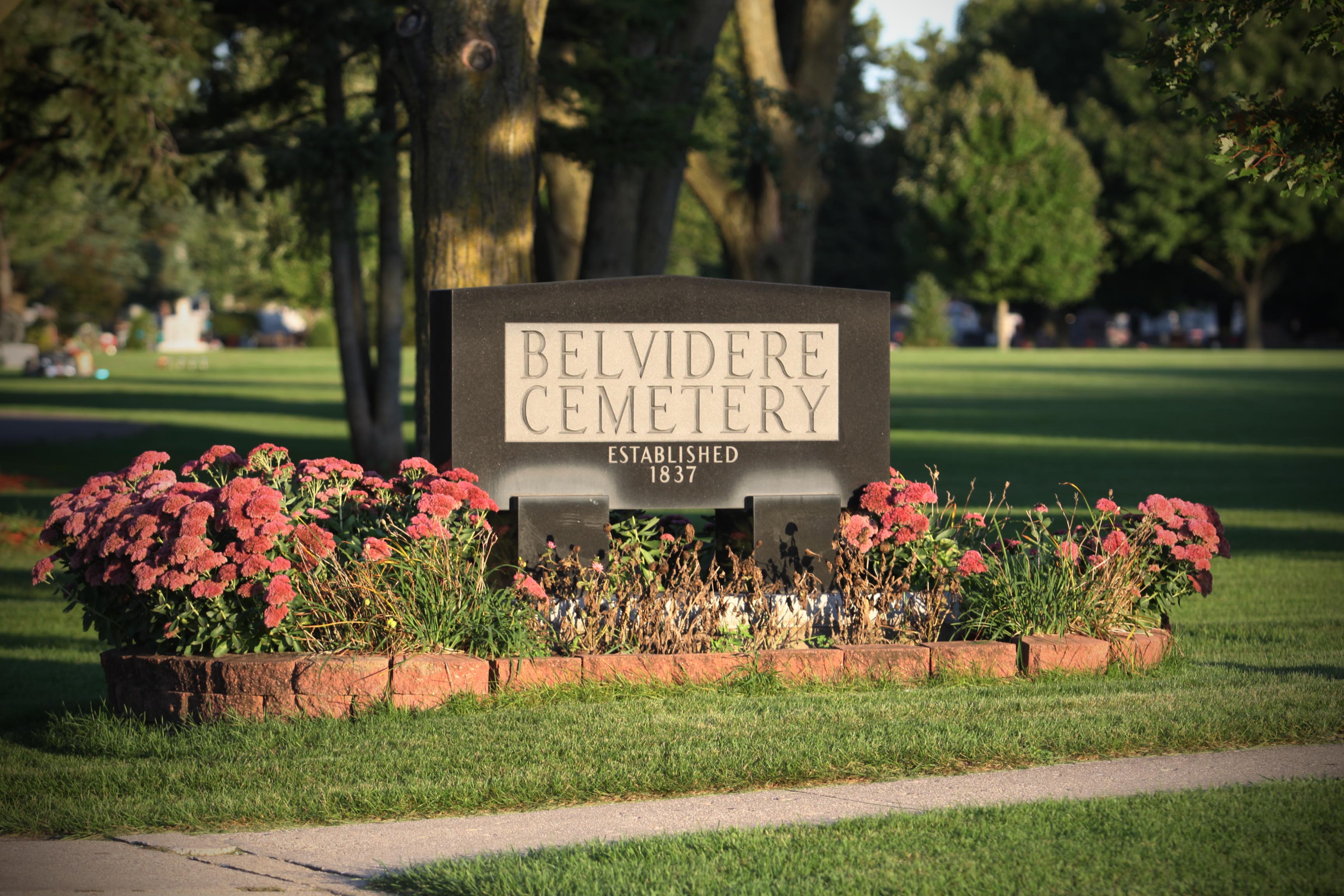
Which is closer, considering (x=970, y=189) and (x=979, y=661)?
(x=979, y=661)

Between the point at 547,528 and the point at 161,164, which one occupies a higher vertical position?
the point at 161,164

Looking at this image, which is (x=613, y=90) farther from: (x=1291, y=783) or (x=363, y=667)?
(x=1291, y=783)

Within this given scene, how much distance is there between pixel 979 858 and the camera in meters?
4.73

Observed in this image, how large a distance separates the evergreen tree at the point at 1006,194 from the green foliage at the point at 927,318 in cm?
903

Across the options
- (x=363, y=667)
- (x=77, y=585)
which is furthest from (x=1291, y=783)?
(x=77, y=585)

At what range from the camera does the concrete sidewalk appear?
186 inches

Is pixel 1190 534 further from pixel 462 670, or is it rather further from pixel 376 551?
pixel 376 551

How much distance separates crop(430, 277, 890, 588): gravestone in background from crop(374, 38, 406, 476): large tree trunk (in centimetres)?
1190

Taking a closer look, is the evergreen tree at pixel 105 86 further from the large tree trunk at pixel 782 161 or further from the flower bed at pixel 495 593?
the flower bed at pixel 495 593

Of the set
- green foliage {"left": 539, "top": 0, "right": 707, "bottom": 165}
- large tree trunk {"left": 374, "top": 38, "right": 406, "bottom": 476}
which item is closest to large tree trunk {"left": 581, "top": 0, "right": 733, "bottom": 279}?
green foliage {"left": 539, "top": 0, "right": 707, "bottom": 165}

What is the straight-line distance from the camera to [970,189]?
77062 mm

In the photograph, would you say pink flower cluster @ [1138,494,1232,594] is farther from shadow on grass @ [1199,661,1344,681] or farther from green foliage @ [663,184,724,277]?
green foliage @ [663,184,724,277]

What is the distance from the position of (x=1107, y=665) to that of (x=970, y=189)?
72.5m

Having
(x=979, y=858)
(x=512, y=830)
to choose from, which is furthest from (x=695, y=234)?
(x=979, y=858)
